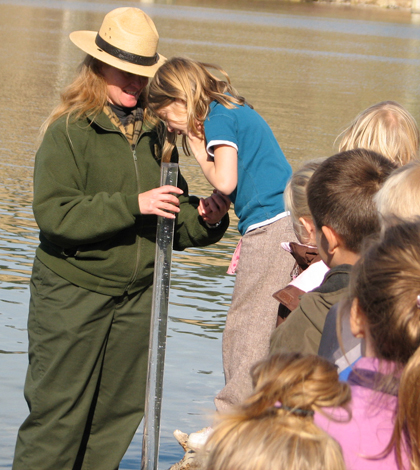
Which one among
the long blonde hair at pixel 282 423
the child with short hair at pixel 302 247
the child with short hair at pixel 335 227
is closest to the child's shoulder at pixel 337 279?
the child with short hair at pixel 335 227

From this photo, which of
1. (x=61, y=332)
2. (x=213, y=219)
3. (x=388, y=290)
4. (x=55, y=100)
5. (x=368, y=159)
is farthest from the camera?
(x=55, y=100)

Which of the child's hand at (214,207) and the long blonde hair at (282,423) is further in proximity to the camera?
the child's hand at (214,207)

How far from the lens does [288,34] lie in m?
35.6

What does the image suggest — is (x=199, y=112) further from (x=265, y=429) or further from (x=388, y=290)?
(x=265, y=429)

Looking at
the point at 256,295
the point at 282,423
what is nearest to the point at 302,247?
the point at 256,295

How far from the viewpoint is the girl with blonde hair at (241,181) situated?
3047 millimetres

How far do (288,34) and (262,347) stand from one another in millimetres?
34103

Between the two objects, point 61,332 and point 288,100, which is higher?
point 61,332

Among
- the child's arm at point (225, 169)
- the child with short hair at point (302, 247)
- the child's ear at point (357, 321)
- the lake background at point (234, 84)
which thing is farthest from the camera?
the lake background at point (234, 84)

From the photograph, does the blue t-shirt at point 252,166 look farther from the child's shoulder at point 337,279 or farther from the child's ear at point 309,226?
the child's shoulder at point 337,279

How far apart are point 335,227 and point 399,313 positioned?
612 mm

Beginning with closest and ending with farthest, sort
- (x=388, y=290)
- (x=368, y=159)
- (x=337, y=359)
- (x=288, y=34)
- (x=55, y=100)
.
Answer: (x=388, y=290)
(x=337, y=359)
(x=368, y=159)
(x=55, y=100)
(x=288, y=34)

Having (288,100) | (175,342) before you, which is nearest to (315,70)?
(288,100)

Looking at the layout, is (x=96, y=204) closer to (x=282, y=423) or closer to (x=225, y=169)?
(x=225, y=169)
